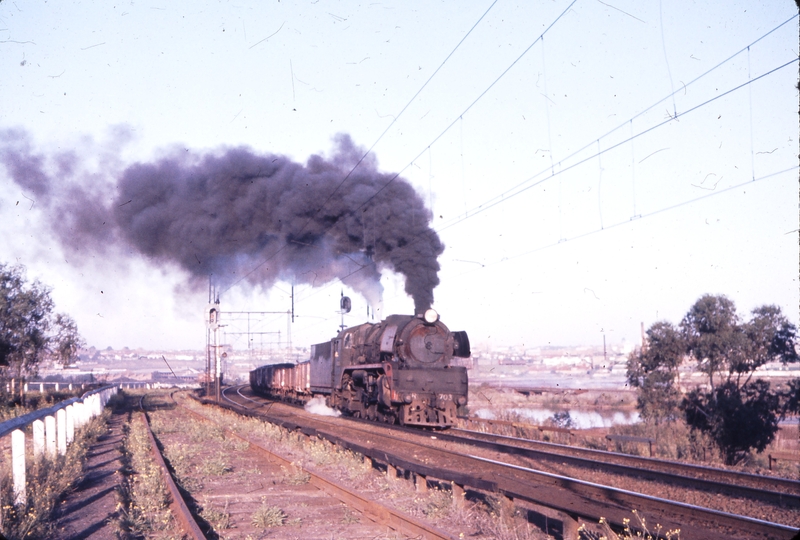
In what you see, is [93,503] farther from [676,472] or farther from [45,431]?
[676,472]

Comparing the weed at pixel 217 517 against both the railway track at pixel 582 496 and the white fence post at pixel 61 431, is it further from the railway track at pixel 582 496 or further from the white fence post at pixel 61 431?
the white fence post at pixel 61 431

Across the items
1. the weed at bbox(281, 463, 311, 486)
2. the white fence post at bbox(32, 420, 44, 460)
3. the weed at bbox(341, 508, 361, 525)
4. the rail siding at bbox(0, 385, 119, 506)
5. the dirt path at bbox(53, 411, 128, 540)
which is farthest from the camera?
the white fence post at bbox(32, 420, 44, 460)

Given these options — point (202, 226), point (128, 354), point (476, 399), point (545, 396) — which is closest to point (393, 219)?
point (202, 226)

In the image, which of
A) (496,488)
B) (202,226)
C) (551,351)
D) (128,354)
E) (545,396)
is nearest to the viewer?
(496,488)

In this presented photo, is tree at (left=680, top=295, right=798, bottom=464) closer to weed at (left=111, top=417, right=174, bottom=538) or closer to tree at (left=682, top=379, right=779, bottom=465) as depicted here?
tree at (left=682, top=379, right=779, bottom=465)

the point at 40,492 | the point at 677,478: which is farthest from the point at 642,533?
the point at 40,492

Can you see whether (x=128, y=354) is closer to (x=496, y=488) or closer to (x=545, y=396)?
(x=545, y=396)

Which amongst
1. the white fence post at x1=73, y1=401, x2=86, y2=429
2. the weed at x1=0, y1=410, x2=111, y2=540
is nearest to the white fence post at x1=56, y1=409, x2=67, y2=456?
the weed at x1=0, y1=410, x2=111, y2=540
